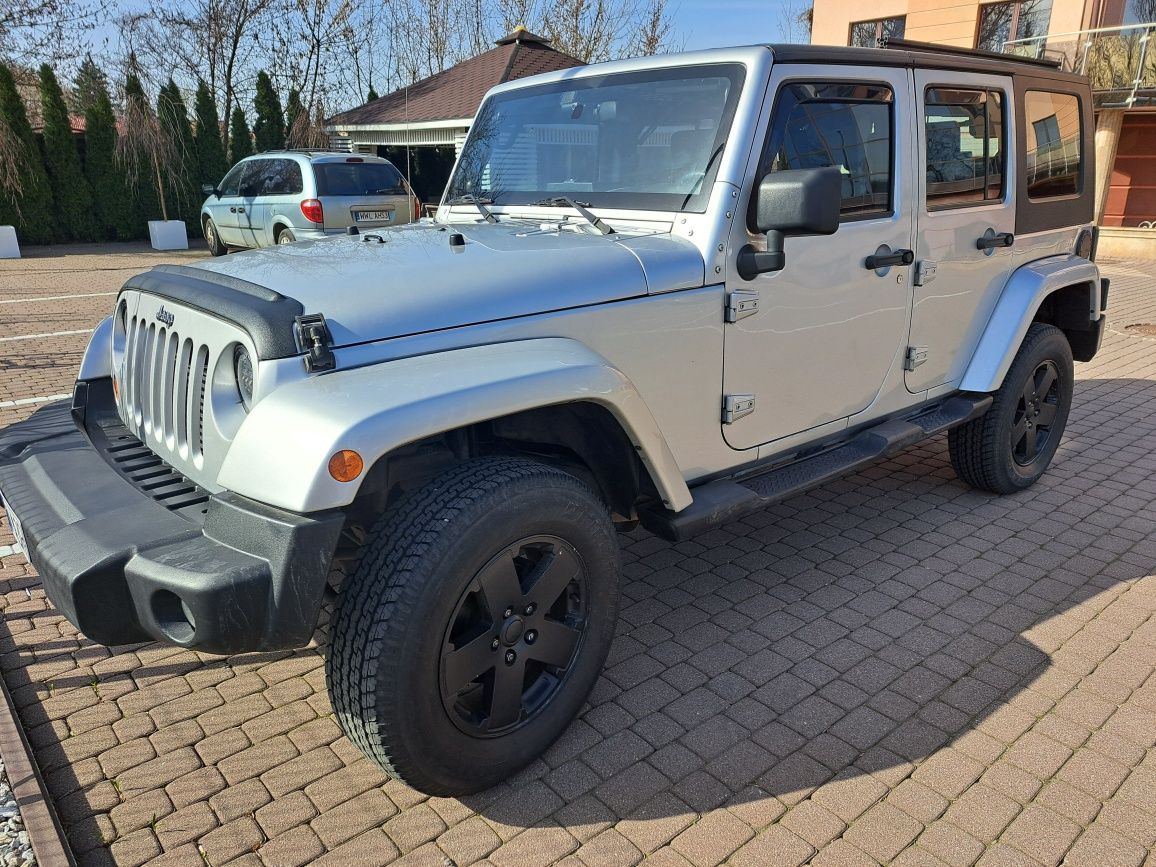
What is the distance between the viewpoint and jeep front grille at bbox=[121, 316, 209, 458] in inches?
94.0

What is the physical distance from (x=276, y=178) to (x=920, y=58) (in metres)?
11.2

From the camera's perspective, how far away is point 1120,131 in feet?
53.0

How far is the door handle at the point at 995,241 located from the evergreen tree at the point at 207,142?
1920 centimetres

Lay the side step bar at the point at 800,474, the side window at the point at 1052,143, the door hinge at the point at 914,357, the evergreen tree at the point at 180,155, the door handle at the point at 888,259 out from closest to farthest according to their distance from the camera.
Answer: the side step bar at the point at 800,474, the door handle at the point at 888,259, the door hinge at the point at 914,357, the side window at the point at 1052,143, the evergreen tree at the point at 180,155

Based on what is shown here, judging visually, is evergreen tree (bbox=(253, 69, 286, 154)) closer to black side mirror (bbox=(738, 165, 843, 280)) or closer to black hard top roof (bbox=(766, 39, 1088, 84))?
black hard top roof (bbox=(766, 39, 1088, 84))

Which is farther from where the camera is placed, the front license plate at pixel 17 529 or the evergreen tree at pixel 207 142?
the evergreen tree at pixel 207 142

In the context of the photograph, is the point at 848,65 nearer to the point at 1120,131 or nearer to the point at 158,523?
the point at 158,523

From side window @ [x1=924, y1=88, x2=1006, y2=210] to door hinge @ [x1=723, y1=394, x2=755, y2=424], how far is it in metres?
1.39

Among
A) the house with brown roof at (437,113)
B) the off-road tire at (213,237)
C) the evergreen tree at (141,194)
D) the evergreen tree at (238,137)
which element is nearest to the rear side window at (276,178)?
the off-road tire at (213,237)

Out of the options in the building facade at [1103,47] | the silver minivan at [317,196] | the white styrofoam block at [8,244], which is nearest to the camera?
the silver minivan at [317,196]

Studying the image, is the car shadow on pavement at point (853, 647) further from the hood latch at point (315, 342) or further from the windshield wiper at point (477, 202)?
the windshield wiper at point (477, 202)

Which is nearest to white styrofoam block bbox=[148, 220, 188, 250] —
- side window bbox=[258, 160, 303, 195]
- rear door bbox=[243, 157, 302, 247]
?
rear door bbox=[243, 157, 302, 247]

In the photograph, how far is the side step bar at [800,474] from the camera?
283 centimetres

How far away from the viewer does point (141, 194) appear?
18703 mm
